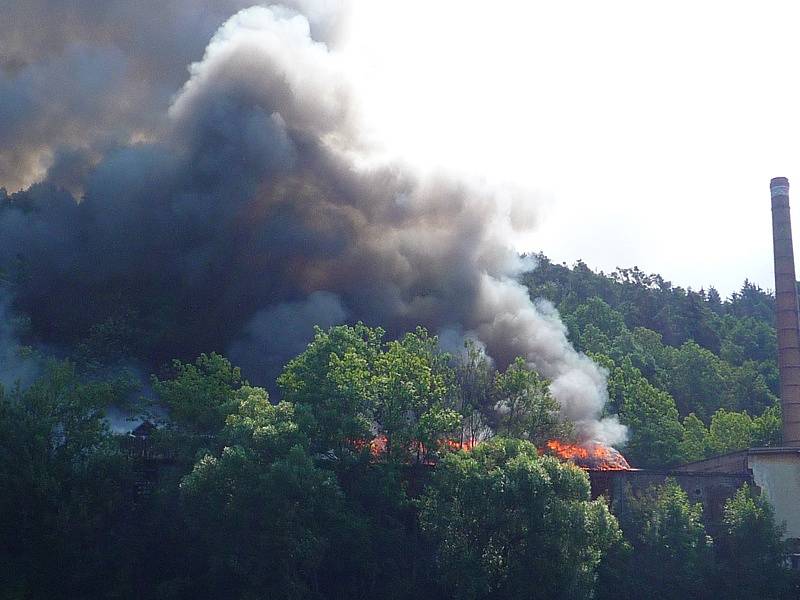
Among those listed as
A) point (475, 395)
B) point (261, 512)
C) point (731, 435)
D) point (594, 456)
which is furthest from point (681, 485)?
point (261, 512)

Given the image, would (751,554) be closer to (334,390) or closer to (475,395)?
(475,395)

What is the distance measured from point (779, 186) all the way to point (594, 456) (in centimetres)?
2058

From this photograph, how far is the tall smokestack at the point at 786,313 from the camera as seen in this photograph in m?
47.8

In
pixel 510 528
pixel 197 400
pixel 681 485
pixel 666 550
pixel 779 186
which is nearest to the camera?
pixel 510 528

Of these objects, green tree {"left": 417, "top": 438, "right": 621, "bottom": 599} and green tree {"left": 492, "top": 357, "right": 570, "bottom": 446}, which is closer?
green tree {"left": 417, "top": 438, "right": 621, "bottom": 599}

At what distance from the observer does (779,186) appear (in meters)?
50.4

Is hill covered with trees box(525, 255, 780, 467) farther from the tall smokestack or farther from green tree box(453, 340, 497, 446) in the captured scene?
green tree box(453, 340, 497, 446)

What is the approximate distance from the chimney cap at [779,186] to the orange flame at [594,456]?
18917 mm

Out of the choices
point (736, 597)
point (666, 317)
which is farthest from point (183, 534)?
point (666, 317)

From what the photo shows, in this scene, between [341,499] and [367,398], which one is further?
[367,398]

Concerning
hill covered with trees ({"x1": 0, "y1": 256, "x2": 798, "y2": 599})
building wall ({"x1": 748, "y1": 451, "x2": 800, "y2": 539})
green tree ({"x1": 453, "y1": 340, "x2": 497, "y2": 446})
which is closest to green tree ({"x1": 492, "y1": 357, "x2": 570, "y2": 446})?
hill covered with trees ({"x1": 0, "y1": 256, "x2": 798, "y2": 599})

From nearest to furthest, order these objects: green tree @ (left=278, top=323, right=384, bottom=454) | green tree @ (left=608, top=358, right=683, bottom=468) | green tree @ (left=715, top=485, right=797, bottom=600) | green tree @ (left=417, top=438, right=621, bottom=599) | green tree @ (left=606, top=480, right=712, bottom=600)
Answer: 1. green tree @ (left=417, top=438, right=621, bottom=599)
2. green tree @ (left=278, top=323, right=384, bottom=454)
3. green tree @ (left=606, top=480, right=712, bottom=600)
4. green tree @ (left=715, top=485, right=797, bottom=600)
5. green tree @ (left=608, top=358, right=683, bottom=468)

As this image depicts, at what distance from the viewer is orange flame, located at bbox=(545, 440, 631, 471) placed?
4034 cm

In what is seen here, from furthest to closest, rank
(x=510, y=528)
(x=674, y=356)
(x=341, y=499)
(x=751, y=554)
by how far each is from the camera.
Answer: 1. (x=674, y=356)
2. (x=751, y=554)
3. (x=341, y=499)
4. (x=510, y=528)
